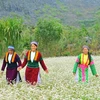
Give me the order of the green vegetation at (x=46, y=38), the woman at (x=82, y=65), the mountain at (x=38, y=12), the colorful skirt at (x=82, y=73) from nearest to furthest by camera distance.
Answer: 1. the woman at (x=82, y=65)
2. the colorful skirt at (x=82, y=73)
3. the green vegetation at (x=46, y=38)
4. the mountain at (x=38, y=12)

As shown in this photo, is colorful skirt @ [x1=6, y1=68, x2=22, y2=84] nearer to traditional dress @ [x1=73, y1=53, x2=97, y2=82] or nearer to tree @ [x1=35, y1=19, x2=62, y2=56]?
traditional dress @ [x1=73, y1=53, x2=97, y2=82]

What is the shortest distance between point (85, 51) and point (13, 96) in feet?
16.8

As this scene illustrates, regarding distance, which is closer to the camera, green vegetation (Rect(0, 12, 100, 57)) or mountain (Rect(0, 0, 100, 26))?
green vegetation (Rect(0, 12, 100, 57))

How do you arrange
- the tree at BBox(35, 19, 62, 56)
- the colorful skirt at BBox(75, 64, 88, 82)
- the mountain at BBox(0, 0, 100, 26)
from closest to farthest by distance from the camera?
the colorful skirt at BBox(75, 64, 88, 82) → the tree at BBox(35, 19, 62, 56) → the mountain at BBox(0, 0, 100, 26)

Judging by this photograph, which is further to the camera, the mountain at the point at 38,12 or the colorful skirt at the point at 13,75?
the mountain at the point at 38,12

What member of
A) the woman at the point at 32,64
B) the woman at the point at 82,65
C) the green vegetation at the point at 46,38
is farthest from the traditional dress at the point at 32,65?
the green vegetation at the point at 46,38

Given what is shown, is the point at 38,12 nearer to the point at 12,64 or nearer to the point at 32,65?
the point at 12,64

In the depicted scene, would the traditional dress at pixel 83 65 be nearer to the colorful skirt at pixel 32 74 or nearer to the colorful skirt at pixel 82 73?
the colorful skirt at pixel 82 73

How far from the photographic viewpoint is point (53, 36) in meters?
55.7

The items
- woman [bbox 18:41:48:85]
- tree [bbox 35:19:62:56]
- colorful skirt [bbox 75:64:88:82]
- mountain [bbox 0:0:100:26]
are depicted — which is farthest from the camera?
mountain [bbox 0:0:100:26]

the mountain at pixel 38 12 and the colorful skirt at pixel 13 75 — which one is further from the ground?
the mountain at pixel 38 12

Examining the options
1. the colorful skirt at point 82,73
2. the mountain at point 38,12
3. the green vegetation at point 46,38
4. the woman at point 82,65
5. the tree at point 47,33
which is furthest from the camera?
the mountain at point 38,12

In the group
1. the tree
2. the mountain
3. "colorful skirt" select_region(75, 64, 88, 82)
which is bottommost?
"colorful skirt" select_region(75, 64, 88, 82)

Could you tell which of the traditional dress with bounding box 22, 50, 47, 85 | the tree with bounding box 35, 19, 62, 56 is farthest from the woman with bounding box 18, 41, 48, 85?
the tree with bounding box 35, 19, 62, 56
